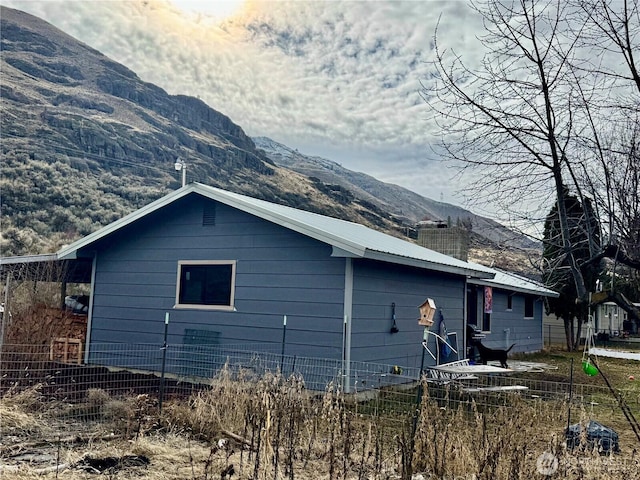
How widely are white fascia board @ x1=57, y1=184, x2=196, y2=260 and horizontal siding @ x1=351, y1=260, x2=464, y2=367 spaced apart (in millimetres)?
3516

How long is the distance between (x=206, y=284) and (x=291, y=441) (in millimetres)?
6594

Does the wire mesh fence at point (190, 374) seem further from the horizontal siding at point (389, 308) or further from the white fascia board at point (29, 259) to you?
the white fascia board at point (29, 259)

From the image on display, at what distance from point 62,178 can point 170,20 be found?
440 inches

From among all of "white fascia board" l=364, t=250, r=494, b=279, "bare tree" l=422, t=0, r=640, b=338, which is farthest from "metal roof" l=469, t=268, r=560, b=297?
"bare tree" l=422, t=0, r=640, b=338

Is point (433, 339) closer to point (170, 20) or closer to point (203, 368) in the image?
point (203, 368)

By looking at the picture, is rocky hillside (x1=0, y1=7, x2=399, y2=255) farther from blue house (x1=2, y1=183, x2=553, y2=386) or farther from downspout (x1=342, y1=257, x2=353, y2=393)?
downspout (x1=342, y1=257, x2=353, y2=393)

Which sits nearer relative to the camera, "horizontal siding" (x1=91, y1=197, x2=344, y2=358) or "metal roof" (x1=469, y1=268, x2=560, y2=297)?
"horizontal siding" (x1=91, y1=197, x2=344, y2=358)

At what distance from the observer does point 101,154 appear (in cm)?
4241

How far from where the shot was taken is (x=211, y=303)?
404 inches

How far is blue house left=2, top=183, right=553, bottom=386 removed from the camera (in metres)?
9.11

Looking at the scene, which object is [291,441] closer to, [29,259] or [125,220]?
[125,220]

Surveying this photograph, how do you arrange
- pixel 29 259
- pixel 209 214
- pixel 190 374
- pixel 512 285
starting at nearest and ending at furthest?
pixel 190 374, pixel 209 214, pixel 29 259, pixel 512 285

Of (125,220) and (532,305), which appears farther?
(532,305)

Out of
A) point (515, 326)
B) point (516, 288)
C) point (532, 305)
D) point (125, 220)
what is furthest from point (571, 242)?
point (532, 305)
